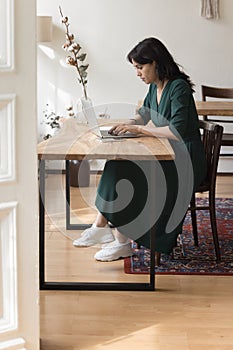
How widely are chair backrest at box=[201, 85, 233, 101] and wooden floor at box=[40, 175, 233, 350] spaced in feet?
7.23

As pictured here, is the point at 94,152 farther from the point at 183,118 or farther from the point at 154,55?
the point at 154,55

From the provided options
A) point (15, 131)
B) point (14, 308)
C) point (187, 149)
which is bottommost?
point (14, 308)

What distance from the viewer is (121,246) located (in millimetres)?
4270

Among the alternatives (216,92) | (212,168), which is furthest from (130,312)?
(216,92)

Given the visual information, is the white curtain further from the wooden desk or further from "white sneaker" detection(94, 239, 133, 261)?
"white sneaker" detection(94, 239, 133, 261)

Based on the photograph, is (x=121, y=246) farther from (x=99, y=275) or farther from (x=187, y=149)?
(x=187, y=149)

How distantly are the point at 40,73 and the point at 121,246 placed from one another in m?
2.59

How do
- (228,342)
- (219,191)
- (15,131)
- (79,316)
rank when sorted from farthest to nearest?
(219,191) < (79,316) < (228,342) < (15,131)

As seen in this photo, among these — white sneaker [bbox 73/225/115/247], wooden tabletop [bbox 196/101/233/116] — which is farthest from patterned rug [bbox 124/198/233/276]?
wooden tabletop [bbox 196/101/233/116]

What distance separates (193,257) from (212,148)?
62 centimetres

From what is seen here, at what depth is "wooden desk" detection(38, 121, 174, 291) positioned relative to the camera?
3626 millimetres

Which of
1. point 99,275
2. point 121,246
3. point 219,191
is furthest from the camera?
point 219,191

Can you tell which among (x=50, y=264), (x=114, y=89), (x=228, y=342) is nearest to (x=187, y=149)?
(x=50, y=264)

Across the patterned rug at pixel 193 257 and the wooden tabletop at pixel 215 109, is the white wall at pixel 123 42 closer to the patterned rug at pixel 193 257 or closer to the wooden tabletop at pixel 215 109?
the wooden tabletop at pixel 215 109
